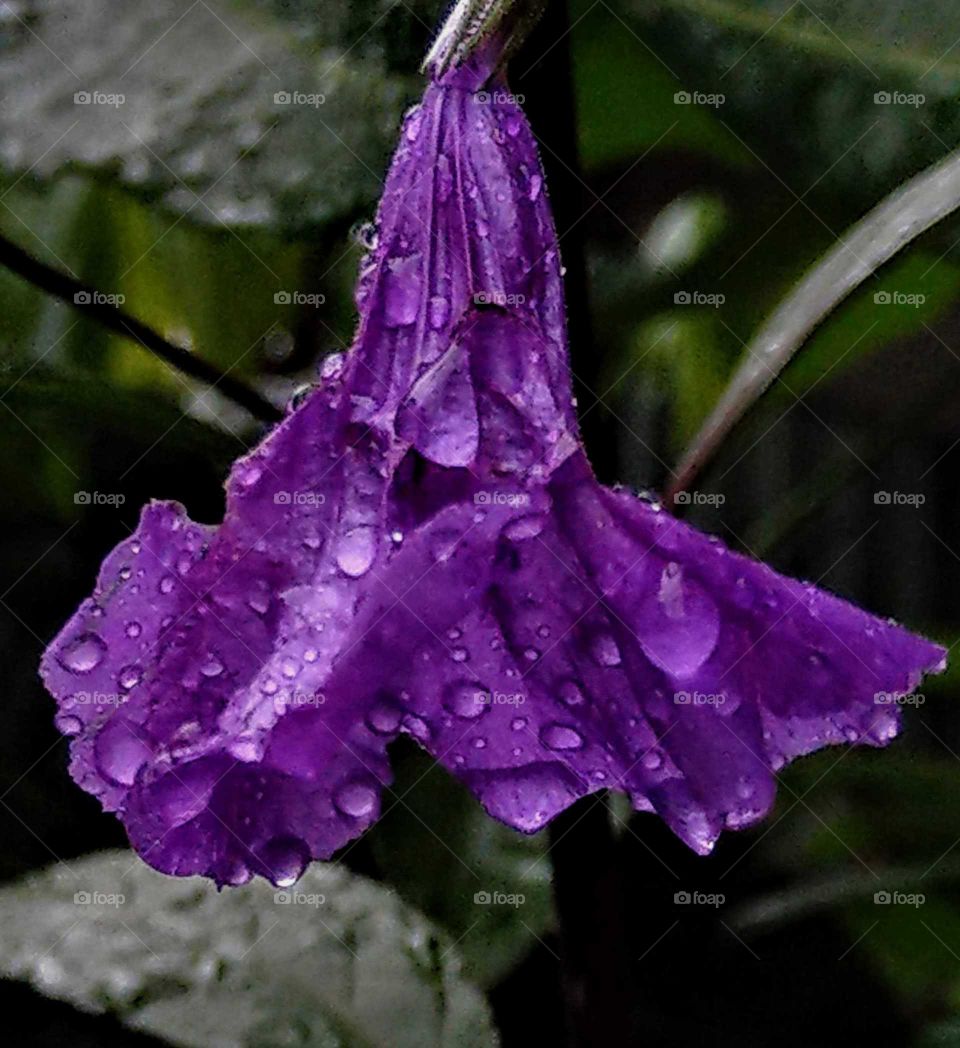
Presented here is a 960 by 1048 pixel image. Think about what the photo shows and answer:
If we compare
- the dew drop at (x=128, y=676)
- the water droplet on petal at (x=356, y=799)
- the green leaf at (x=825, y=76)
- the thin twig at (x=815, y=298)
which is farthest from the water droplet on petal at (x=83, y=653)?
the green leaf at (x=825, y=76)

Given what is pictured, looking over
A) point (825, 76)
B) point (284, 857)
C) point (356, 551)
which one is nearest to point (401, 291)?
point (356, 551)

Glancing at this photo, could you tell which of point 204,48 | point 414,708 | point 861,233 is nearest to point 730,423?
point 861,233

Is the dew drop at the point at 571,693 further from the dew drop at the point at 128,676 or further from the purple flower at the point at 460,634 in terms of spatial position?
the dew drop at the point at 128,676

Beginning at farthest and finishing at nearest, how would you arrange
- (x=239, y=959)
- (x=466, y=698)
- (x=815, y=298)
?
(x=239, y=959) < (x=815, y=298) < (x=466, y=698)

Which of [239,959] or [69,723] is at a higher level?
[69,723]

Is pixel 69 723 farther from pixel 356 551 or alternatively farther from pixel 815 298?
pixel 815 298

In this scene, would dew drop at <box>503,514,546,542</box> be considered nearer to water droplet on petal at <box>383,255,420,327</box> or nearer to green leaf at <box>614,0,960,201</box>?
water droplet on petal at <box>383,255,420,327</box>

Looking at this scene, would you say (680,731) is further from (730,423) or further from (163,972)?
(163,972)

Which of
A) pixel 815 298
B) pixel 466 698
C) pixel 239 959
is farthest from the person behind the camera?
pixel 239 959
